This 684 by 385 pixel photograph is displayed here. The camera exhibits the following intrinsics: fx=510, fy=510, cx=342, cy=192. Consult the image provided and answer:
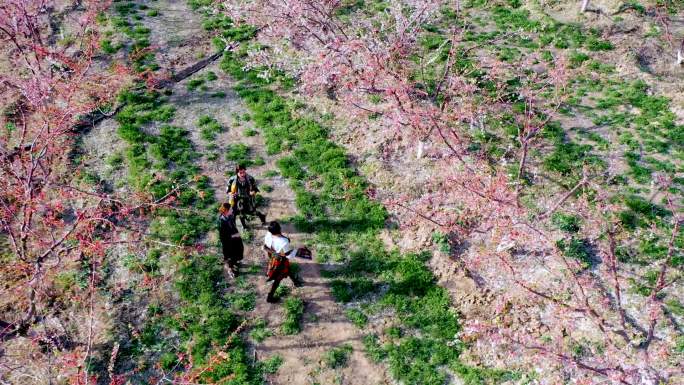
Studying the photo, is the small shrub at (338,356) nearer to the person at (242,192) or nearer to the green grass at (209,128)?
the person at (242,192)

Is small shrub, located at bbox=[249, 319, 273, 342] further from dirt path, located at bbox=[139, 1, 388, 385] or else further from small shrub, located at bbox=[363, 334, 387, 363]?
small shrub, located at bbox=[363, 334, 387, 363]

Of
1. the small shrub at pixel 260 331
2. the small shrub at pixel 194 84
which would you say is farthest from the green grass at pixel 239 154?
the small shrub at pixel 260 331

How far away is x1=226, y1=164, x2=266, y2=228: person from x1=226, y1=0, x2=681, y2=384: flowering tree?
2987 mm

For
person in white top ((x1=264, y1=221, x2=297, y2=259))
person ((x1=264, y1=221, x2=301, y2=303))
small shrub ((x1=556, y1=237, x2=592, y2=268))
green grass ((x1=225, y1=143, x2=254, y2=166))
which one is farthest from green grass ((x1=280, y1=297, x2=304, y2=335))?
small shrub ((x1=556, y1=237, x2=592, y2=268))

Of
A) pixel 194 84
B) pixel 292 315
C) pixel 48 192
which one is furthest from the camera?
pixel 194 84

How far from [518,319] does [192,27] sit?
43.9 feet

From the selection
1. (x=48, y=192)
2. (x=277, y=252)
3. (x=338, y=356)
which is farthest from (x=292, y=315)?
(x=48, y=192)

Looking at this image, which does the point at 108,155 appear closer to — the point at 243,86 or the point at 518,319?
the point at 243,86

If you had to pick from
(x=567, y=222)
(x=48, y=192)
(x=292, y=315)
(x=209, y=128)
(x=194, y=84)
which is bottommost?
(x=292, y=315)

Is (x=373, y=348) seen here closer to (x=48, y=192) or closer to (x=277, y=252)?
(x=277, y=252)

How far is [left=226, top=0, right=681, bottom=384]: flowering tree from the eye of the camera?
7867mm

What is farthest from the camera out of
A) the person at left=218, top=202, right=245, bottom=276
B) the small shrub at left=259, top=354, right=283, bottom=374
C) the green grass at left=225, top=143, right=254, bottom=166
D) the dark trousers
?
the green grass at left=225, top=143, right=254, bottom=166

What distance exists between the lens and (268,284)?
30.5ft

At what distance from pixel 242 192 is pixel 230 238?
1.14 metres
